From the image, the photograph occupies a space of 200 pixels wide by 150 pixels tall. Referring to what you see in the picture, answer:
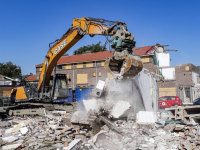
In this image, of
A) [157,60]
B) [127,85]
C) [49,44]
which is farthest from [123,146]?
[157,60]

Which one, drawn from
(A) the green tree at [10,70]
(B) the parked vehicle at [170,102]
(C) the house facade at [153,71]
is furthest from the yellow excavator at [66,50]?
(A) the green tree at [10,70]

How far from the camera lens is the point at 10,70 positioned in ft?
187

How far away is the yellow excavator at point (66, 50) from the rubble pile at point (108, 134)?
72.3 inches

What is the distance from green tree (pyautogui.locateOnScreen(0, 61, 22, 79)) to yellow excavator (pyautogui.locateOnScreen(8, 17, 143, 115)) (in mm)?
46140

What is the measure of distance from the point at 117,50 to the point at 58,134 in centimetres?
366

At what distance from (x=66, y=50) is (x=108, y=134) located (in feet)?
15.5

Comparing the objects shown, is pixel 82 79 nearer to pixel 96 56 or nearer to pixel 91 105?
pixel 96 56

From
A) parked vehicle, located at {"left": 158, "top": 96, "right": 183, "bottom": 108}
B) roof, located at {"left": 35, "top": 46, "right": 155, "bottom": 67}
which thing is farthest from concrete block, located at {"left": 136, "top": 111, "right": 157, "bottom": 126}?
roof, located at {"left": 35, "top": 46, "right": 155, "bottom": 67}

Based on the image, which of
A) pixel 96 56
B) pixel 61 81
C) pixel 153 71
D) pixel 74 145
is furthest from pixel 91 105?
pixel 96 56

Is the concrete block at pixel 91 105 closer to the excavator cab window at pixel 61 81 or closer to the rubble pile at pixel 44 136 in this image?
the rubble pile at pixel 44 136

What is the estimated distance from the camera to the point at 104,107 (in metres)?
8.55

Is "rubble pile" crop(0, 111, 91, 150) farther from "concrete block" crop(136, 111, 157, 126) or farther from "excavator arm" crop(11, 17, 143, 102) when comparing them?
"excavator arm" crop(11, 17, 143, 102)

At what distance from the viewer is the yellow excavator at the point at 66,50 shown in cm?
726

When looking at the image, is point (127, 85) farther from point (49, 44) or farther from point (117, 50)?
point (49, 44)
